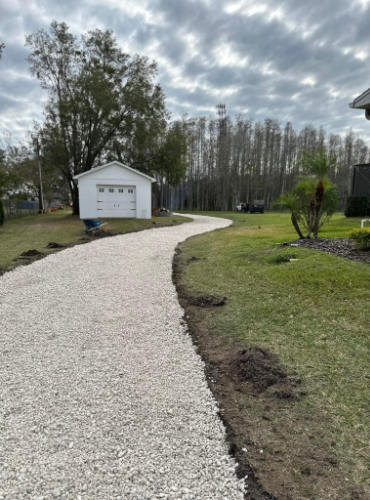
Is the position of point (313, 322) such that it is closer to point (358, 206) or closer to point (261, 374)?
point (261, 374)

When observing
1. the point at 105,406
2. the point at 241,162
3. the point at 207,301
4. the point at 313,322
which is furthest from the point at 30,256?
the point at 241,162

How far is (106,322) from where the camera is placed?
168 inches

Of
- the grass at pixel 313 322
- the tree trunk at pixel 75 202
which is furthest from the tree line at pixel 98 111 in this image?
the grass at pixel 313 322

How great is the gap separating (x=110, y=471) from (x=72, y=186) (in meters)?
27.4

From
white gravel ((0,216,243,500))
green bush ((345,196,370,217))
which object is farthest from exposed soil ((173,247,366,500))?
green bush ((345,196,370,217))

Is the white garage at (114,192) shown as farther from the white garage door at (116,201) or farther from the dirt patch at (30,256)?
the dirt patch at (30,256)

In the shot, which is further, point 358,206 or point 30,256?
point 358,206

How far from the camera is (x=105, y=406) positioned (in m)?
2.50

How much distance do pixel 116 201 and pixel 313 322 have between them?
18.6 metres

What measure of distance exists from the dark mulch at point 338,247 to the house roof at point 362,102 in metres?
3.14

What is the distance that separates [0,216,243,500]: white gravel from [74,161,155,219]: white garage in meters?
16.0

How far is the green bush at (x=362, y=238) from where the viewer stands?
667cm

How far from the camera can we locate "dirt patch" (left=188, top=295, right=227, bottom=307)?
4938 mm

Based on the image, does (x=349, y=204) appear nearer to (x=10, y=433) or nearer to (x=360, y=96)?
(x=360, y=96)
